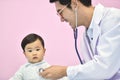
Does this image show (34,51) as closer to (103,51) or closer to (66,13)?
(66,13)

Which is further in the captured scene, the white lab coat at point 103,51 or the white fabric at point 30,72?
the white fabric at point 30,72

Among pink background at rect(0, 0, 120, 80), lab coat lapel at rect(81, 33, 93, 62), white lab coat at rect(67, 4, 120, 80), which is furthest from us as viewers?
pink background at rect(0, 0, 120, 80)

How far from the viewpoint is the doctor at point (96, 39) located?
53.9 inches

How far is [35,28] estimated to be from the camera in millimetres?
2479

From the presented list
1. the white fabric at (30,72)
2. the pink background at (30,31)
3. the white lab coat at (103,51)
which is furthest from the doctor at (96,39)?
the pink background at (30,31)

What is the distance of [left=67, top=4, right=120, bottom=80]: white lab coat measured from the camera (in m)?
1.36

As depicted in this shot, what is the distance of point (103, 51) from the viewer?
4.54ft

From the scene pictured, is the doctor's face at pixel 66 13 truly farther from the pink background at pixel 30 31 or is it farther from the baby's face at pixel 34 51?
the pink background at pixel 30 31

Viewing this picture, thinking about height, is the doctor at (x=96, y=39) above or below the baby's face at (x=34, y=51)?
above

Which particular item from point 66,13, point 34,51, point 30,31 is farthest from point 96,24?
point 30,31

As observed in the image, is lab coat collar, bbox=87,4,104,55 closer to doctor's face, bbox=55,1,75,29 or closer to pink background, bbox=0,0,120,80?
doctor's face, bbox=55,1,75,29

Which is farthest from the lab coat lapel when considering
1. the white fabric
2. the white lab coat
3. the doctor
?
the white fabric

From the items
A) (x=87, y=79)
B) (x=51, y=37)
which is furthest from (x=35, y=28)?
(x=87, y=79)

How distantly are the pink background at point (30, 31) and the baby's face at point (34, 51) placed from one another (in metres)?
0.43
